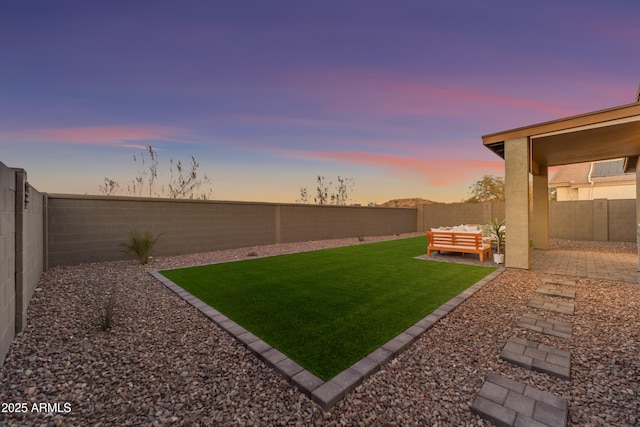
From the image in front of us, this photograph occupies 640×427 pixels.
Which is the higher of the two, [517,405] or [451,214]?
[451,214]

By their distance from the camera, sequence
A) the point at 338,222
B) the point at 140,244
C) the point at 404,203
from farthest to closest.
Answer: the point at 404,203
the point at 338,222
the point at 140,244

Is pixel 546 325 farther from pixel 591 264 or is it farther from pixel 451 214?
pixel 451 214

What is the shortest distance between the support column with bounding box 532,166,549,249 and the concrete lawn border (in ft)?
26.7

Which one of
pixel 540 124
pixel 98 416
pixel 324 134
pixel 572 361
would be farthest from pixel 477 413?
pixel 324 134

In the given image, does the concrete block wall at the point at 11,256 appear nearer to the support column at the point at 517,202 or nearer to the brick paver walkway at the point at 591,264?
the support column at the point at 517,202

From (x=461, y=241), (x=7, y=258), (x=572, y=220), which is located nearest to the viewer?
(x=7, y=258)

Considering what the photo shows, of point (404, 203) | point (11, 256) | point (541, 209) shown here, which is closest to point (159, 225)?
point (11, 256)

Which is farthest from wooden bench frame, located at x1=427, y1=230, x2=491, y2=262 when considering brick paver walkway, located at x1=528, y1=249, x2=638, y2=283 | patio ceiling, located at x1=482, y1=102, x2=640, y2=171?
patio ceiling, located at x1=482, y1=102, x2=640, y2=171

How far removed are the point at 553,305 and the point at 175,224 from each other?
870 cm

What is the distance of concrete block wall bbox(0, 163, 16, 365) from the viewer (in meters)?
2.19

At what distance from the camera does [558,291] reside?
4.13 metres

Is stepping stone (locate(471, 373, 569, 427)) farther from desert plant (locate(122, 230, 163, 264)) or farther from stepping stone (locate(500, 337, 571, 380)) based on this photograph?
desert plant (locate(122, 230, 163, 264))

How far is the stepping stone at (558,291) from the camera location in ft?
12.9

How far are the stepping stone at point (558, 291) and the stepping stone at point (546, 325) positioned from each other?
4.02 ft
